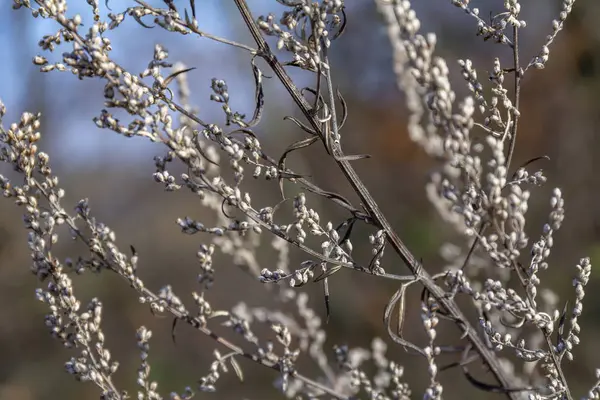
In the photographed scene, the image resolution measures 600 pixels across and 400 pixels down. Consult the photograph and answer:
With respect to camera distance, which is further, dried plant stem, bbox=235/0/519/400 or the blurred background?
the blurred background

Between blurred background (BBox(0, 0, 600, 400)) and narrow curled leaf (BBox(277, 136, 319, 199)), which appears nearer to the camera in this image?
narrow curled leaf (BBox(277, 136, 319, 199))

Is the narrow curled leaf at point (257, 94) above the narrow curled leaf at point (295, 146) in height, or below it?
above

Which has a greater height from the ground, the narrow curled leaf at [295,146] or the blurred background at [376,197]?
the blurred background at [376,197]

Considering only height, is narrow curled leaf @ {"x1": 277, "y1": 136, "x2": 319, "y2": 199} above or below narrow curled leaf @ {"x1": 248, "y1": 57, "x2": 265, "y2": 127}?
below

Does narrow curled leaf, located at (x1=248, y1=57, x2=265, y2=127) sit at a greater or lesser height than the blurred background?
lesser

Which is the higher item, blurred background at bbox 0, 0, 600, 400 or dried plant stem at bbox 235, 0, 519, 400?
blurred background at bbox 0, 0, 600, 400

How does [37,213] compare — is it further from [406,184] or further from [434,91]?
[406,184]

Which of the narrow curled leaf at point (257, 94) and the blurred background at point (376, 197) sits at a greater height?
the blurred background at point (376, 197)

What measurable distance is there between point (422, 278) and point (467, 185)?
27 cm

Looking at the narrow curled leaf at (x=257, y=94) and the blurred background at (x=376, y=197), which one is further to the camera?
the blurred background at (x=376, y=197)

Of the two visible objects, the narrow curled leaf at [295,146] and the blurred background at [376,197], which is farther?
the blurred background at [376,197]

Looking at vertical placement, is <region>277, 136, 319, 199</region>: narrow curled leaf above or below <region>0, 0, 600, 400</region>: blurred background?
below

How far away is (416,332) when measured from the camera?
4562mm

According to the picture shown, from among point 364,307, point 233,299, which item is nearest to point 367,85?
point 364,307
